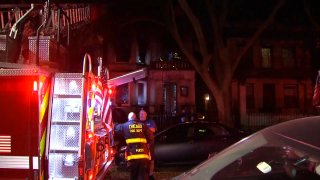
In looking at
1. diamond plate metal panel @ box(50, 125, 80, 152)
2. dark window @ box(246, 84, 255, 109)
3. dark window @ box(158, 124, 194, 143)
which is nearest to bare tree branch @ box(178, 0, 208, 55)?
dark window @ box(158, 124, 194, 143)

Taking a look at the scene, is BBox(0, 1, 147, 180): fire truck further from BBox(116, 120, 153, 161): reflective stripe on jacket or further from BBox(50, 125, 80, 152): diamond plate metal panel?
BBox(116, 120, 153, 161): reflective stripe on jacket

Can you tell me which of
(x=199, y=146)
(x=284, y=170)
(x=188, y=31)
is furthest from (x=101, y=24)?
(x=284, y=170)

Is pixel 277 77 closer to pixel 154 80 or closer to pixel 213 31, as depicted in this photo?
pixel 154 80

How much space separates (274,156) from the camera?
3.58 m

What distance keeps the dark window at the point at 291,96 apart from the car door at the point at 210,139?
19.7 metres

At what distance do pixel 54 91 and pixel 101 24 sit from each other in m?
14.5

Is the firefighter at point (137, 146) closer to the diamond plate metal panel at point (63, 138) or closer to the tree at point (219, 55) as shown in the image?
the diamond plate metal panel at point (63, 138)

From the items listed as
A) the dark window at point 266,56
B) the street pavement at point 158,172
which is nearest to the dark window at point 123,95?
the dark window at point 266,56

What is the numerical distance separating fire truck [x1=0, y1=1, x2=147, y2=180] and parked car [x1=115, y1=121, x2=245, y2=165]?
5.48 meters

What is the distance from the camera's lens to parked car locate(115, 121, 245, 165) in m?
13.1

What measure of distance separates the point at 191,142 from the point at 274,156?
31.6 feet

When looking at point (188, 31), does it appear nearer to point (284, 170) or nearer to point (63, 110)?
point (63, 110)

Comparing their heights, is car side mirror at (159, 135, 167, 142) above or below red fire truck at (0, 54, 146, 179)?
below

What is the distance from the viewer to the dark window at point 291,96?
105 feet
